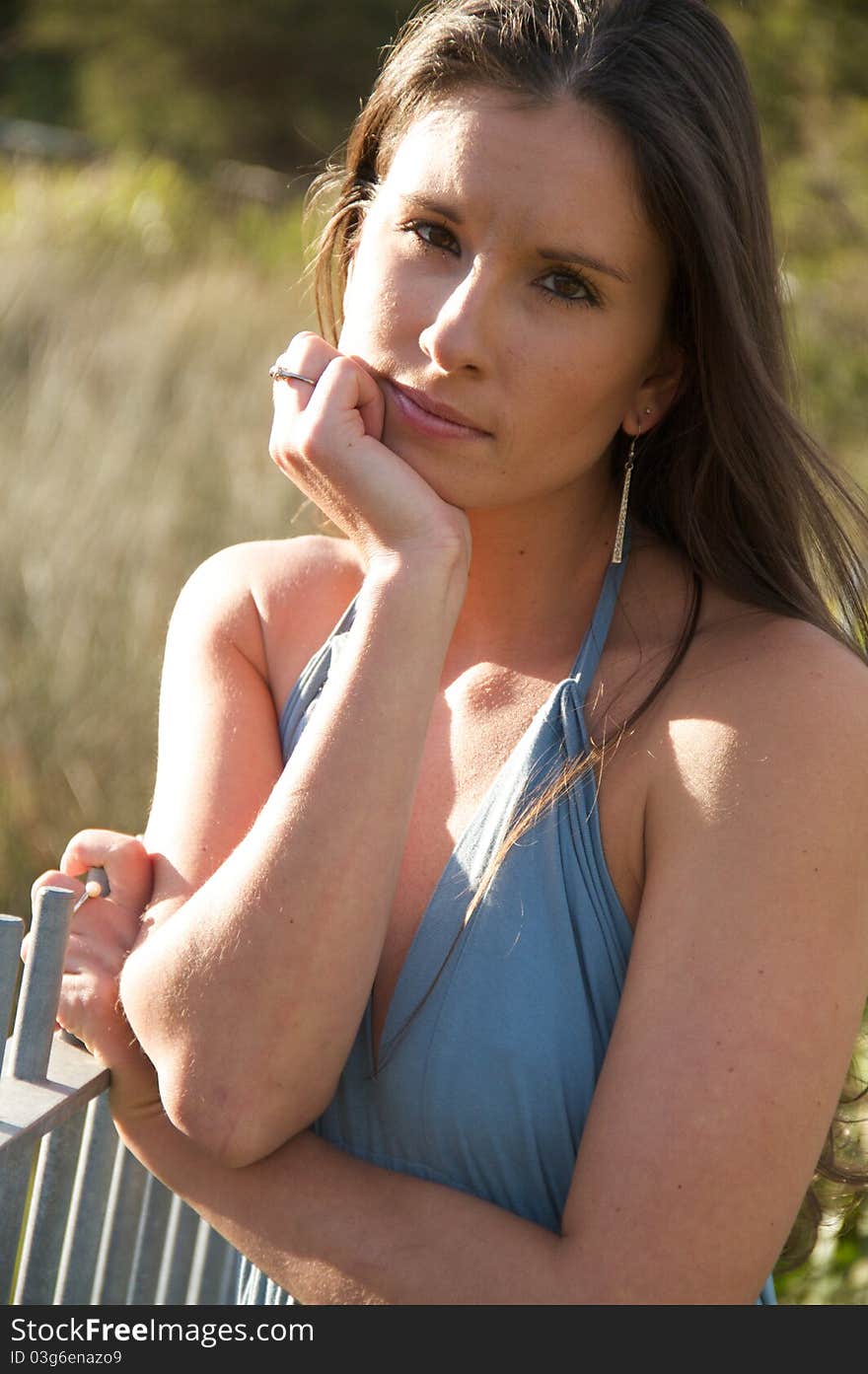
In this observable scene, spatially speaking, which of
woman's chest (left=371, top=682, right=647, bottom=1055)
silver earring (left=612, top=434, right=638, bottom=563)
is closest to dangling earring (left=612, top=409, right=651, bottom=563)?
silver earring (left=612, top=434, right=638, bottom=563)

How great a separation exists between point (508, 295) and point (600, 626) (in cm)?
47

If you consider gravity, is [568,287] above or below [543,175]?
below

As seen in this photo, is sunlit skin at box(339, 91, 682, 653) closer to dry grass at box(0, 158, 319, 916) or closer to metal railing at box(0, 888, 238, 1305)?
metal railing at box(0, 888, 238, 1305)

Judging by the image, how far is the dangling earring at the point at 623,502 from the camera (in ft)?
7.63

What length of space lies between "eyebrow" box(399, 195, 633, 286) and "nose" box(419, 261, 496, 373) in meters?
0.08

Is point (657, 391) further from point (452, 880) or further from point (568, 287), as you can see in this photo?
point (452, 880)

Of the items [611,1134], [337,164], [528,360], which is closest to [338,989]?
[611,1134]

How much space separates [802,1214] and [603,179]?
61.7 inches

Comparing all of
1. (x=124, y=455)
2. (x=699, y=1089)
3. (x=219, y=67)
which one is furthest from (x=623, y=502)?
(x=219, y=67)

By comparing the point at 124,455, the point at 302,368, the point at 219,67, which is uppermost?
the point at 219,67

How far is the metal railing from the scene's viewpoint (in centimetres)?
173

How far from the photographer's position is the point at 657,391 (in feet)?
7.49

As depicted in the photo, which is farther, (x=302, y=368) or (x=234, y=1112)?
(x=302, y=368)

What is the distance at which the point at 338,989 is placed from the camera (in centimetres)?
184
